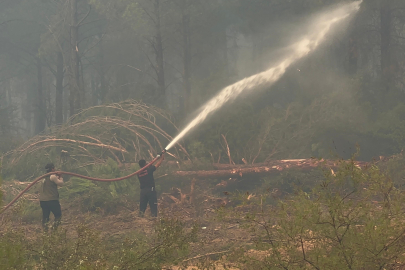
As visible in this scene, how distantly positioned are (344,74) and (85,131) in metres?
12.2

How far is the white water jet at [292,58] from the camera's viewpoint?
57.3ft

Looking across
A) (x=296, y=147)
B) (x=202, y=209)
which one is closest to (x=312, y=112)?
(x=296, y=147)

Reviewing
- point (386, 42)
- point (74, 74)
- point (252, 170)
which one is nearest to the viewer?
point (252, 170)

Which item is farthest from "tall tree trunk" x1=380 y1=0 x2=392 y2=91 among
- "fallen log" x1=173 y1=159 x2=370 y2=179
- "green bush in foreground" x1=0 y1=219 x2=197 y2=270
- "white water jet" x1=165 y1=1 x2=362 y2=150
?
"green bush in foreground" x1=0 y1=219 x2=197 y2=270

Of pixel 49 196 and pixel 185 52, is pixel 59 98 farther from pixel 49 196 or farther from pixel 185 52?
pixel 49 196

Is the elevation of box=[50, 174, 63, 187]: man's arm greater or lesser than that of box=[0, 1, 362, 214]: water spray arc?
lesser

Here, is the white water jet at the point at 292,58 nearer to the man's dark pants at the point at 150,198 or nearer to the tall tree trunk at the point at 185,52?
the tall tree trunk at the point at 185,52

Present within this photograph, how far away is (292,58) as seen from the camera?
804 inches

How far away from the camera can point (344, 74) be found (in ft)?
62.0

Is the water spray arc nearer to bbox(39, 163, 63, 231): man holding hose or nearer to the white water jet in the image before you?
the white water jet

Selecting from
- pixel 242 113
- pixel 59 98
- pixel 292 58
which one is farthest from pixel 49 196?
pixel 59 98

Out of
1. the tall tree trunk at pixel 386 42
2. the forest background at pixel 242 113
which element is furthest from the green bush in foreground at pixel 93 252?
the tall tree trunk at pixel 386 42

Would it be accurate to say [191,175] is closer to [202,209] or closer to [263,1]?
[202,209]

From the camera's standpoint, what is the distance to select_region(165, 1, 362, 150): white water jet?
1745 centimetres
